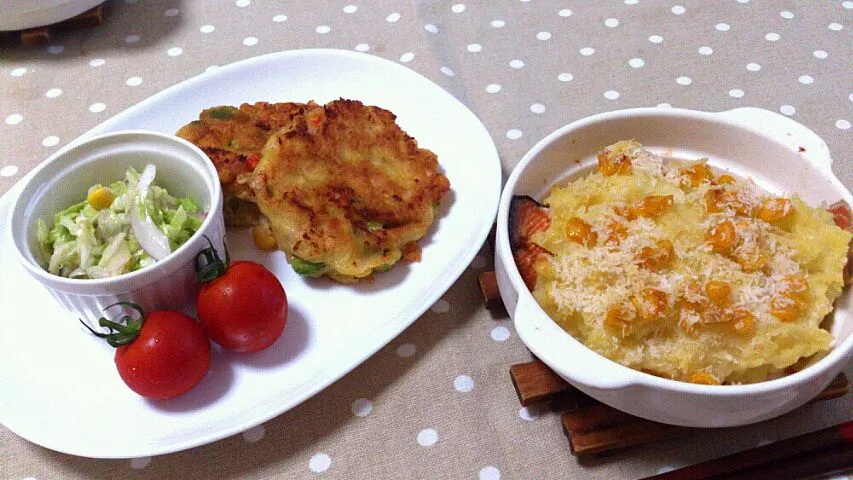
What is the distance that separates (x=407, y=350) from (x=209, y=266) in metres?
0.48

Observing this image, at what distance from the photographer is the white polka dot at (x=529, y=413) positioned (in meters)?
1.46

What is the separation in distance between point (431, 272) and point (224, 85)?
975mm

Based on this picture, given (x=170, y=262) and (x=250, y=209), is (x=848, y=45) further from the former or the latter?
(x=170, y=262)

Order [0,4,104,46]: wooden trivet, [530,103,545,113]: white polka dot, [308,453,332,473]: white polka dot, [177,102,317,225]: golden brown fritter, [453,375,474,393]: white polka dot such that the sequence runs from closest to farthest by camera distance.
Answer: [308,453,332,473]: white polka dot
[453,375,474,393]: white polka dot
[177,102,317,225]: golden brown fritter
[530,103,545,113]: white polka dot
[0,4,104,46]: wooden trivet

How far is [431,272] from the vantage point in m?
1.62

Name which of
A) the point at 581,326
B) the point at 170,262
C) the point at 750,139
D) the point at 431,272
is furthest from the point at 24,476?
the point at 750,139

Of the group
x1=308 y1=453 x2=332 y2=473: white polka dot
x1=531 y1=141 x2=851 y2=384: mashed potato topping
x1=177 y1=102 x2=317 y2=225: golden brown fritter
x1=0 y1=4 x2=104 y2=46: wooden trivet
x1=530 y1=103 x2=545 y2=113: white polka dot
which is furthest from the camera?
x1=0 y1=4 x2=104 y2=46: wooden trivet

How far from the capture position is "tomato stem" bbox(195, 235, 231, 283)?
56.8 inches

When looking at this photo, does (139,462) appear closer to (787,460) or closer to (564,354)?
(564,354)

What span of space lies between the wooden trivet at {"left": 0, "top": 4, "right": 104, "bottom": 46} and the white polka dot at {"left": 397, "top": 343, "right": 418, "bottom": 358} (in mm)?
1896

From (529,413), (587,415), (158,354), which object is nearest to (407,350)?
(529,413)

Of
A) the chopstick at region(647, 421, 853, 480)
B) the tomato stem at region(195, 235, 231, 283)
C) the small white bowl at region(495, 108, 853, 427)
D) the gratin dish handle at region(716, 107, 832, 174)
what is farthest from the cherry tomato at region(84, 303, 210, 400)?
the gratin dish handle at region(716, 107, 832, 174)

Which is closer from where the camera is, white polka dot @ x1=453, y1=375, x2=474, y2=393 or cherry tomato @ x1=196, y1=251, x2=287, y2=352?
cherry tomato @ x1=196, y1=251, x2=287, y2=352

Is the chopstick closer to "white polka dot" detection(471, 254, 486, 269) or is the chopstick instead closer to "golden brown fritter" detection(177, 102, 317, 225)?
"white polka dot" detection(471, 254, 486, 269)
